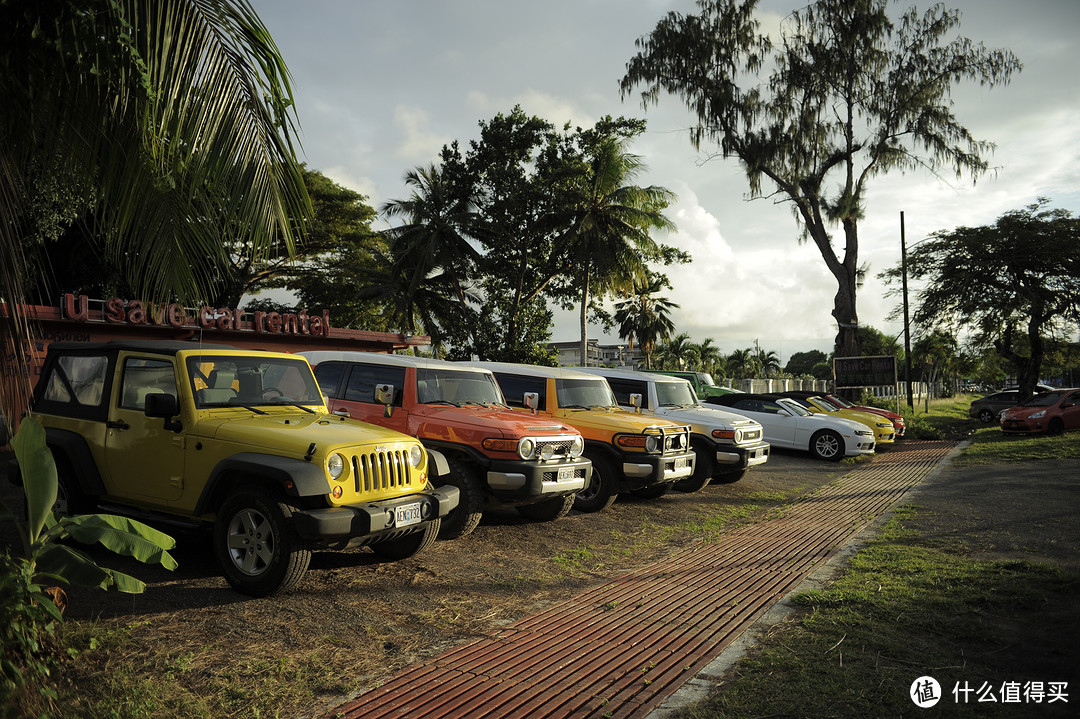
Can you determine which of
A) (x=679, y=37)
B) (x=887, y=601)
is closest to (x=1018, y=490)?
(x=887, y=601)

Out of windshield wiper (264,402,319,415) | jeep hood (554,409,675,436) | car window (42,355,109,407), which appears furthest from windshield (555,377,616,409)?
car window (42,355,109,407)

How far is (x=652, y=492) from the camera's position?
36.2ft

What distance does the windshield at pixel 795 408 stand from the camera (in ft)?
57.9

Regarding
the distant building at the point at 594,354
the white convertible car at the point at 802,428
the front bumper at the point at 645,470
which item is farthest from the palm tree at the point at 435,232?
the distant building at the point at 594,354

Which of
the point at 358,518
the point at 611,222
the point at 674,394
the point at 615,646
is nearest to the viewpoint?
the point at 615,646

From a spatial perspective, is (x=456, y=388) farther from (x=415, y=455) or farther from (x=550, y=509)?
(x=415, y=455)

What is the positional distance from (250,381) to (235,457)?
4.04 ft

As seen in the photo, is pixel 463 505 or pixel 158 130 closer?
pixel 158 130

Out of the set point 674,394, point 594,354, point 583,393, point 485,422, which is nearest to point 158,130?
point 485,422

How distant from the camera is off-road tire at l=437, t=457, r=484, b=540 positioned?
24.5ft

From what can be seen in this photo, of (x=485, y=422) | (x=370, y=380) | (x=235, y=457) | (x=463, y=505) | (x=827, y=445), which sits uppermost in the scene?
(x=370, y=380)

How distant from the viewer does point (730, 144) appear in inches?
1128

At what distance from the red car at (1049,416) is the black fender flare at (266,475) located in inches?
919

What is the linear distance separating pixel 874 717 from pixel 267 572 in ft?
13.3
